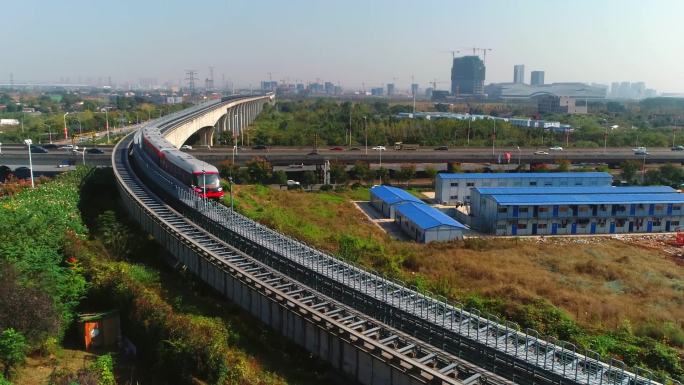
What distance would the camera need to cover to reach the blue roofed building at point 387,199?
34812 millimetres

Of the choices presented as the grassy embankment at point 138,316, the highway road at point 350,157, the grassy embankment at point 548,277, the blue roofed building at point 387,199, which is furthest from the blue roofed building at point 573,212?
the grassy embankment at point 138,316

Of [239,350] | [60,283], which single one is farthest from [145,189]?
[239,350]

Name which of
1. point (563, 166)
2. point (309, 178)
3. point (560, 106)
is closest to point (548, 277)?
point (309, 178)

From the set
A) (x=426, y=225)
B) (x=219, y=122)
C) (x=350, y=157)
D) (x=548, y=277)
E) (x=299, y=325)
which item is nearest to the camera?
(x=299, y=325)

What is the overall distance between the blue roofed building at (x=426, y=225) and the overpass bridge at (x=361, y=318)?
38.7ft

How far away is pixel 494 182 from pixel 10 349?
108 feet

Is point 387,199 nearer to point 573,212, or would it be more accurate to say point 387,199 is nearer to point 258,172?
point 573,212

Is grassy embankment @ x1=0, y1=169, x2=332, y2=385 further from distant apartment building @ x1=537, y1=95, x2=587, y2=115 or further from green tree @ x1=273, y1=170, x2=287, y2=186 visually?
distant apartment building @ x1=537, y1=95, x2=587, y2=115

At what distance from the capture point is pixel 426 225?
29234mm

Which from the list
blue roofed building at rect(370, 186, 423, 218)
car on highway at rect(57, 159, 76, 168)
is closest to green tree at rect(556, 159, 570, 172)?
blue roofed building at rect(370, 186, 423, 218)

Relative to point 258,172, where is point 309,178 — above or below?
below

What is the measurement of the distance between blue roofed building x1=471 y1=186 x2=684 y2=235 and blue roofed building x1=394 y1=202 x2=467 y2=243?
3.22 metres

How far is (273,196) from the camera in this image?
121 feet

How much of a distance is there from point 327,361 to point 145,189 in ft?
62.2
